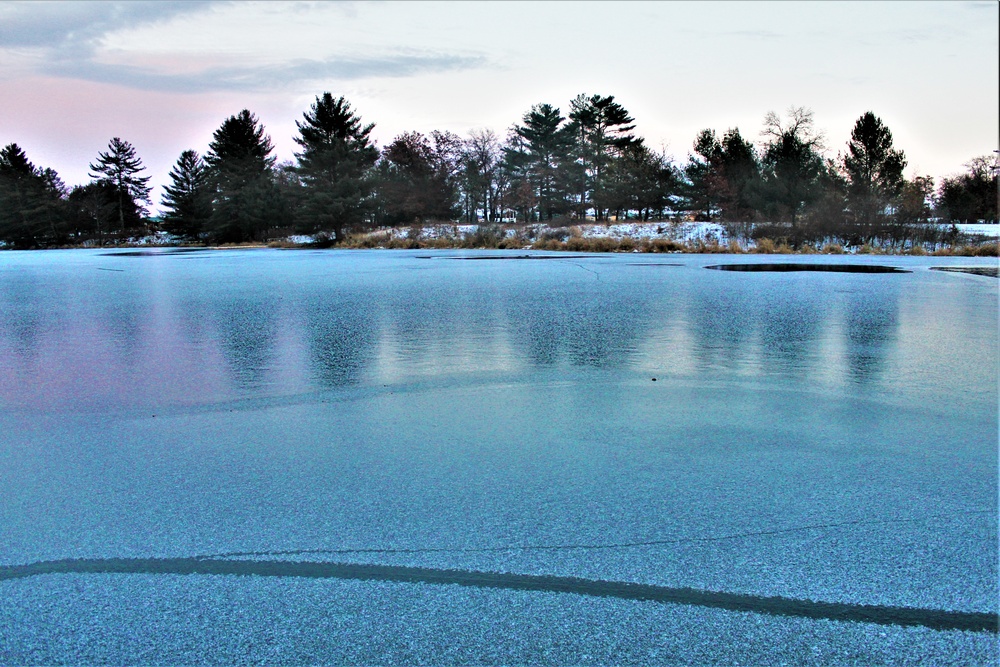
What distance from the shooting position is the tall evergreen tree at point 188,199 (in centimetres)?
6574

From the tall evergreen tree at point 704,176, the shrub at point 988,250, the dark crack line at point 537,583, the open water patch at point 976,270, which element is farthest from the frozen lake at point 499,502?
the tall evergreen tree at point 704,176

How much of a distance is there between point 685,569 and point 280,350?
5.18 metres

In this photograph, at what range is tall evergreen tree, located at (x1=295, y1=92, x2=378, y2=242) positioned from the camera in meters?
51.2

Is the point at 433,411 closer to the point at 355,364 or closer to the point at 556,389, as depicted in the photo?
the point at 556,389

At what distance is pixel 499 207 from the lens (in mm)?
71562

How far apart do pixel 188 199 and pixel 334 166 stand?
73.9ft

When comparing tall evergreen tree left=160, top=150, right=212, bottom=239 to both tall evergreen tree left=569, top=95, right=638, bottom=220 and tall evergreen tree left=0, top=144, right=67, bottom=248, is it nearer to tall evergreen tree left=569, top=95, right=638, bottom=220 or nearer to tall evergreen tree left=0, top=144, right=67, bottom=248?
tall evergreen tree left=0, top=144, right=67, bottom=248

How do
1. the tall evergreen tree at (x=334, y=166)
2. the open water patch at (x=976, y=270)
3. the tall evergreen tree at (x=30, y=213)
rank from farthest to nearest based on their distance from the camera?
the tall evergreen tree at (x=30, y=213), the tall evergreen tree at (x=334, y=166), the open water patch at (x=976, y=270)

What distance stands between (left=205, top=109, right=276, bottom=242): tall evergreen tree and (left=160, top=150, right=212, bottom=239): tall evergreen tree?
1.39 m

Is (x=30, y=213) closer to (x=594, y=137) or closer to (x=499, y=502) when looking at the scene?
(x=594, y=137)

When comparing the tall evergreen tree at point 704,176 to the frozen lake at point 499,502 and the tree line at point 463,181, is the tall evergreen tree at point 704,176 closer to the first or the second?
the tree line at point 463,181

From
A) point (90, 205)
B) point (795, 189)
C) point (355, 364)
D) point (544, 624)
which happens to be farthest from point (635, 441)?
point (90, 205)

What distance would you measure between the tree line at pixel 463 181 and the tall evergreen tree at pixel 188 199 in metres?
0.14

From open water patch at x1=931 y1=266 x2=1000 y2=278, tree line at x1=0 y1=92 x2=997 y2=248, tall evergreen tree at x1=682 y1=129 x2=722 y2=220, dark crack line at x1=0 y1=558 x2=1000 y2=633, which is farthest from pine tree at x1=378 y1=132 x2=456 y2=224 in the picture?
dark crack line at x1=0 y1=558 x2=1000 y2=633
